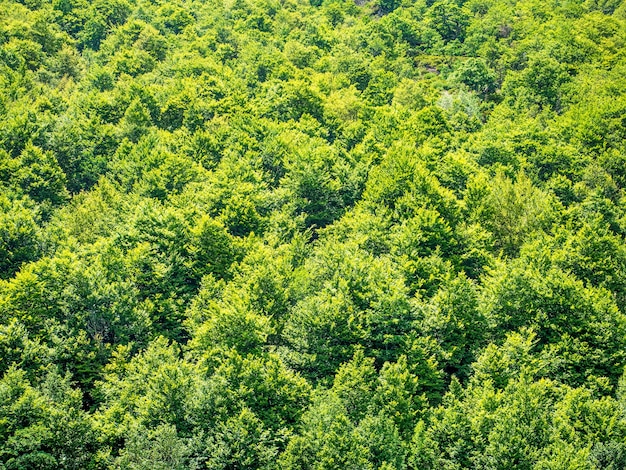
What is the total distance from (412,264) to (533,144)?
1445 inches

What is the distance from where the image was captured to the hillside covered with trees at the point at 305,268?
4944 cm

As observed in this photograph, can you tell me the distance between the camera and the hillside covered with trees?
162 ft

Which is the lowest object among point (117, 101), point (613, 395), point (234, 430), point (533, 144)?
point (613, 395)

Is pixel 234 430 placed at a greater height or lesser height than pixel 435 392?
greater

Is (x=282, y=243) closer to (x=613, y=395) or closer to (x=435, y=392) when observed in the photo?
(x=435, y=392)

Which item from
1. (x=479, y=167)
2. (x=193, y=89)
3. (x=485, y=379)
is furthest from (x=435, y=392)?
(x=193, y=89)

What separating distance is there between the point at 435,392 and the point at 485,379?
5.12 meters

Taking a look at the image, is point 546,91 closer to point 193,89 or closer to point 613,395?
point 193,89

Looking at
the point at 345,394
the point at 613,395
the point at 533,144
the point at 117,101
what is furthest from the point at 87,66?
the point at 613,395

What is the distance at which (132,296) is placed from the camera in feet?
208

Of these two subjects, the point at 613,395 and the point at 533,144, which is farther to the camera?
the point at 533,144

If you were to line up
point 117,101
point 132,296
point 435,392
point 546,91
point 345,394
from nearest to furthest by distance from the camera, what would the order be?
1. point 345,394
2. point 435,392
3. point 132,296
4. point 117,101
5. point 546,91

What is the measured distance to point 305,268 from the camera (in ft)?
226

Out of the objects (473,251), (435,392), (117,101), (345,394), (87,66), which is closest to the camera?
(345,394)
